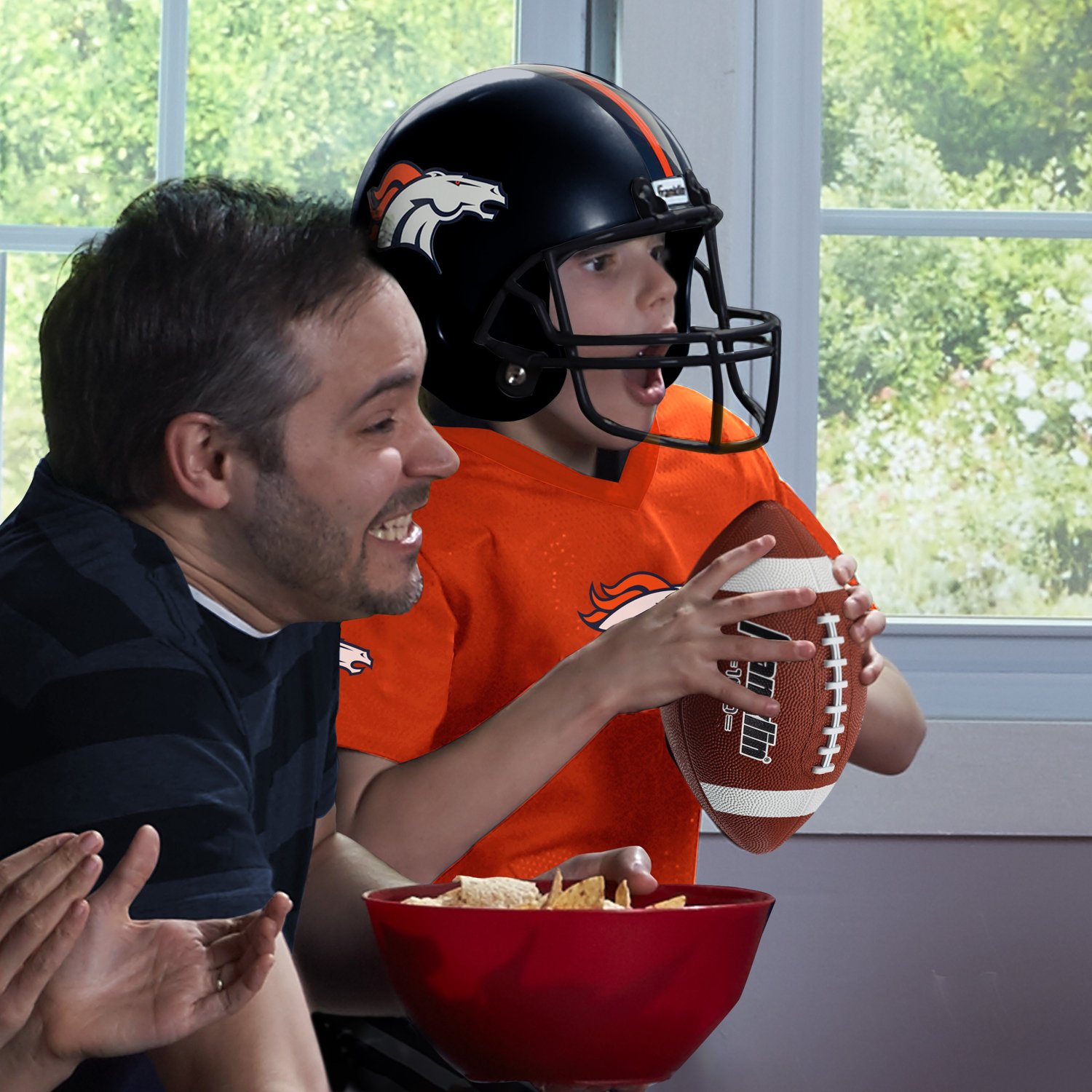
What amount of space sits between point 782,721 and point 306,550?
34 cm

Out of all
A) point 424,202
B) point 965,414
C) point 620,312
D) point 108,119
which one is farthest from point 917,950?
point 108,119

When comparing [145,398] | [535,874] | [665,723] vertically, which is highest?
[145,398]

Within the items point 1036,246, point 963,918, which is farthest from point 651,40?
point 963,918

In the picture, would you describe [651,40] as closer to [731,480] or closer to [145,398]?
[731,480]

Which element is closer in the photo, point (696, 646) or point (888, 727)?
point (696, 646)

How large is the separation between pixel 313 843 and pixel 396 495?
0.26 metres

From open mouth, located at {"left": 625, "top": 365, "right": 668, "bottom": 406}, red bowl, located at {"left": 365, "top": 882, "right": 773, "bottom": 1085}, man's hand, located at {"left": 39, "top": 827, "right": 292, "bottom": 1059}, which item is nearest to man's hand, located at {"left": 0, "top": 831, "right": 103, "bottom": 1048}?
man's hand, located at {"left": 39, "top": 827, "right": 292, "bottom": 1059}

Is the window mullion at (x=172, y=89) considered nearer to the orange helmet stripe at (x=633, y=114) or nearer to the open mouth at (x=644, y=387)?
the orange helmet stripe at (x=633, y=114)

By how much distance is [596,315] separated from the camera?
112 cm

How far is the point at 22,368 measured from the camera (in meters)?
1.74

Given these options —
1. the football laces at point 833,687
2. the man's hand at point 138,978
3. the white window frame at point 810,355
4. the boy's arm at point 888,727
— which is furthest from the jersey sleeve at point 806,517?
the man's hand at point 138,978

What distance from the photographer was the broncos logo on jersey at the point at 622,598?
1167 mm

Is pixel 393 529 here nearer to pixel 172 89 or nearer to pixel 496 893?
pixel 496 893

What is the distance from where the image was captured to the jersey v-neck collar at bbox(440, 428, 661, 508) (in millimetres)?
1193
